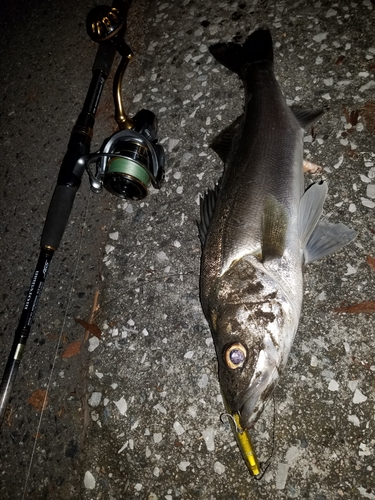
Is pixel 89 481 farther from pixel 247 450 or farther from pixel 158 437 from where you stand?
pixel 247 450

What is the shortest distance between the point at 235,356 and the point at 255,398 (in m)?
0.24

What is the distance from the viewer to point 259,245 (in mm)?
2143

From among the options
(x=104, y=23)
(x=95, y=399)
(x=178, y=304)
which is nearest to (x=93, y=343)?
(x=95, y=399)

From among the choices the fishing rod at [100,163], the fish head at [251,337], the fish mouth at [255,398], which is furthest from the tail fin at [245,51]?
the fish mouth at [255,398]

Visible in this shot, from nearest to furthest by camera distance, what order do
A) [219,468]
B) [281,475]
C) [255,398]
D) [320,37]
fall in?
[255,398] → [281,475] → [219,468] → [320,37]

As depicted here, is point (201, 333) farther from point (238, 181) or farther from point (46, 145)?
point (46, 145)

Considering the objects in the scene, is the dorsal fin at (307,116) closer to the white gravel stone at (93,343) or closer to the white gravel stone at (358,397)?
the white gravel stone at (358,397)

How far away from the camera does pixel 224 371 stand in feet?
6.52

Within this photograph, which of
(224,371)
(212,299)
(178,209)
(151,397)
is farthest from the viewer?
(178,209)

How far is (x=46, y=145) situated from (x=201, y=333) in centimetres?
250

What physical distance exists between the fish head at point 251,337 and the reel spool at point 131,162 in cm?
99

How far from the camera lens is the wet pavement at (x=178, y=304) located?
2.14 m

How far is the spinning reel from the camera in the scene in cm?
250

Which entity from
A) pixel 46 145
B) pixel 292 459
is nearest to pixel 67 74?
pixel 46 145
